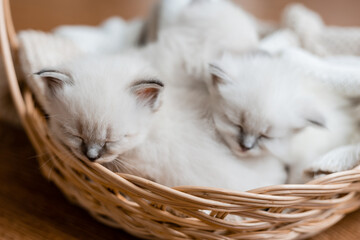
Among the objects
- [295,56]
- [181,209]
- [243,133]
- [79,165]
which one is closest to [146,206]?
[181,209]

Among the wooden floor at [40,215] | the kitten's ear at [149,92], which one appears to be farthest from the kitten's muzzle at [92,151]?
the wooden floor at [40,215]

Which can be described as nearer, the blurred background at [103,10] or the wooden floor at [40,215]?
the wooden floor at [40,215]

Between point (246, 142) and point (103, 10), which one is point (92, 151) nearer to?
point (246, 142)

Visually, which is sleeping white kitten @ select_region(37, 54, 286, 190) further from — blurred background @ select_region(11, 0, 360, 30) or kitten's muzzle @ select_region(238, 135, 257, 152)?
blurred background @ select_region(11, 0, 360, 30)

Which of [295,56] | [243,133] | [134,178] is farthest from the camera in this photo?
[295,56]

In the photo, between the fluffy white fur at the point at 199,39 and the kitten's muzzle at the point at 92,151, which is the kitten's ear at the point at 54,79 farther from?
the fluffy white fur at the point at 199,39

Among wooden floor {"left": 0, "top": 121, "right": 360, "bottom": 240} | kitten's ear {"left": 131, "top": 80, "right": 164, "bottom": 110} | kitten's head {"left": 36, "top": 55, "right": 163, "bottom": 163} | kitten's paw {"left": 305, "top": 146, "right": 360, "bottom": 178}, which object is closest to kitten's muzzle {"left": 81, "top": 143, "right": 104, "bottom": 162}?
kitten's head {"left": 36, "top": 55, "right": 163, "bottom": 163}

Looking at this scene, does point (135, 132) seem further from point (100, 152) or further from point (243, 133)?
point (243, 133)
